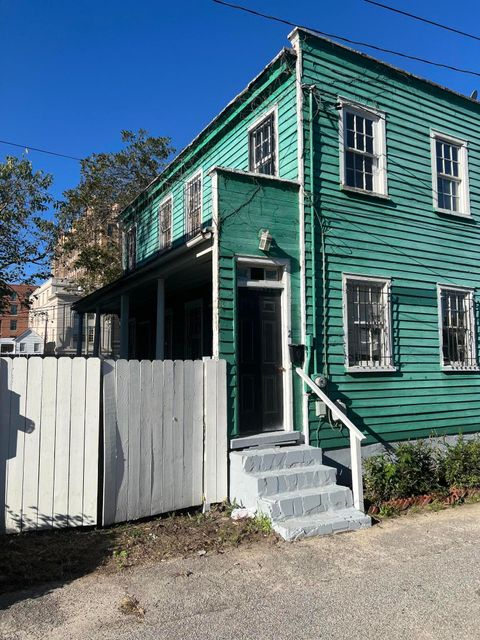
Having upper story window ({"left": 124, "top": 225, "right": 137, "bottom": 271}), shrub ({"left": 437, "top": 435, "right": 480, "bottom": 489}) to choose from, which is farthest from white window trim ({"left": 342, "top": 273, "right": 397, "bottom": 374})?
upper story window ({"left": 124, "top": 225, "right": 137, "bottom": 271})

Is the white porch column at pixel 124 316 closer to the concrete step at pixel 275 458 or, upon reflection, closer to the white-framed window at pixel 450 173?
the concrete step at pixel 275 458

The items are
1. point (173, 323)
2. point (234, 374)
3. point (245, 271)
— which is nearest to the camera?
point (234, 374)

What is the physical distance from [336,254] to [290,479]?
3.72m

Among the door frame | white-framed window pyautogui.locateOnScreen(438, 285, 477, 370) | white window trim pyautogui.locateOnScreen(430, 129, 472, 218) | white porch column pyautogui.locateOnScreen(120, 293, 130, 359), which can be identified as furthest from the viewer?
white porch column pyautogui.locateOnScreen(120, 293, 130, 359)

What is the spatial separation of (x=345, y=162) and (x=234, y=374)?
169 inches

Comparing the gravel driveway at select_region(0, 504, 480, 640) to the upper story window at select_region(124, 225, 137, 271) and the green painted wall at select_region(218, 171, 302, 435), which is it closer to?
the green painted wall at select_region(218, 171, 302, 435)

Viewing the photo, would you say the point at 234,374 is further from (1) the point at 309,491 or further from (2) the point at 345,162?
(2) the point at 345,162

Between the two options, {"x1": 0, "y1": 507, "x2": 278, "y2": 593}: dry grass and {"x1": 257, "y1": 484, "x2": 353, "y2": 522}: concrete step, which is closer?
{"x1": 0, "y1": 507, "x2": 278, "y2": 593}: dry grass

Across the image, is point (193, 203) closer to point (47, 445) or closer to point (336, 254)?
point (336, 254)

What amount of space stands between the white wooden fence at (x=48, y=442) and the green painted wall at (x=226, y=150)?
12.9 feet

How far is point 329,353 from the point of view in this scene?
7.93 metres

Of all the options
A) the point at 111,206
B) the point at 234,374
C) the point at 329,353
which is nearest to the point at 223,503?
the point at 234,374

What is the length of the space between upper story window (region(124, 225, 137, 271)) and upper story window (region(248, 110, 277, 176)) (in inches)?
267

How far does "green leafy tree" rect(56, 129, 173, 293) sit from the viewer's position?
21.1 metres
